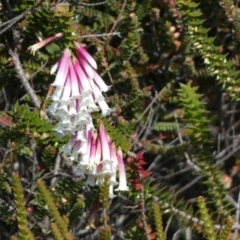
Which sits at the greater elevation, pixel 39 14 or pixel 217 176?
pixel 39 14

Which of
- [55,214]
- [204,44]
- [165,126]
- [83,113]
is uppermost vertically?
[204,44]

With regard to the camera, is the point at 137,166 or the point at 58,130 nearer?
the point at 58,130

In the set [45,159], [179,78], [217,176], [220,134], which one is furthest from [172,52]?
[45,159]

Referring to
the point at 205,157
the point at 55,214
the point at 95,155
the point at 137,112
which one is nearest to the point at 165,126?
the point at 137,112

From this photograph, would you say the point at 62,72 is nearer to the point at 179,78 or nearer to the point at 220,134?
the point at 179,78

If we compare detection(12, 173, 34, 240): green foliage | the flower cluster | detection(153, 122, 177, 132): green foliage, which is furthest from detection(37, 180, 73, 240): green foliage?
detection(153, 122, 177, 132): green foliage

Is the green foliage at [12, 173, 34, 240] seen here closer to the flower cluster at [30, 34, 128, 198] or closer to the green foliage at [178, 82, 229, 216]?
the flower cluster at [30, 34, 128, 198]

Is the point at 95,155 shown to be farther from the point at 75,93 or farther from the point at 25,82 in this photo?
the point at 25,82
